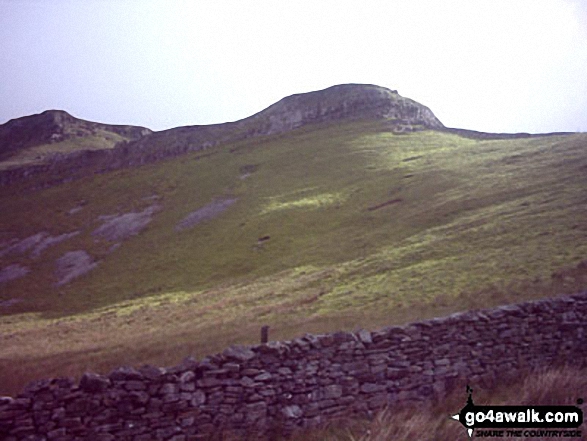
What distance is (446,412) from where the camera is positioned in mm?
9305

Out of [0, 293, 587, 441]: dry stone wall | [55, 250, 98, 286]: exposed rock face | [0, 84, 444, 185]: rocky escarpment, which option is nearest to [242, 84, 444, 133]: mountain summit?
[0, 84, 444, 185]: rocky escarpment

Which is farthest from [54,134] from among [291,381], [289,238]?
[291,381]

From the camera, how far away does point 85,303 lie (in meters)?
36.7

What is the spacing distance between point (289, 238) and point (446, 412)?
31.7 m

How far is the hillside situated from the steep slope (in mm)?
47515

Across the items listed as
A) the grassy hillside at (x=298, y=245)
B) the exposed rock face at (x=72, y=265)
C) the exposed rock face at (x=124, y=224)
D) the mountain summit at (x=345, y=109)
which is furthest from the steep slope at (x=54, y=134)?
the exposed rock face at (x=72, y=265)

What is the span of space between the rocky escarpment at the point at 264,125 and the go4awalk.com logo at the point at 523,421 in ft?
229

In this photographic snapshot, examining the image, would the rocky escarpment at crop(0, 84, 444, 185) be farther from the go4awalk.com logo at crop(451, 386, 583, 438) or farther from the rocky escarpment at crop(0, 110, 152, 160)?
the go4awalk.com logo at crop(451, 386, 583, 438)

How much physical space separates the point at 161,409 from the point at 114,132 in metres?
145

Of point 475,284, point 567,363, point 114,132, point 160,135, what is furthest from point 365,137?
point 114,132

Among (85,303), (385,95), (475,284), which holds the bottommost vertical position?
(85,303)

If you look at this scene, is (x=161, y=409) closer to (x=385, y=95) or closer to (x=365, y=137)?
(x=365, y=137)

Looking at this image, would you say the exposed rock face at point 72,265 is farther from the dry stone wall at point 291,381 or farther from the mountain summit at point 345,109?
the mountain summit at point 345,109

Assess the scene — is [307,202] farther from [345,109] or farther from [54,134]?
[54,134]
